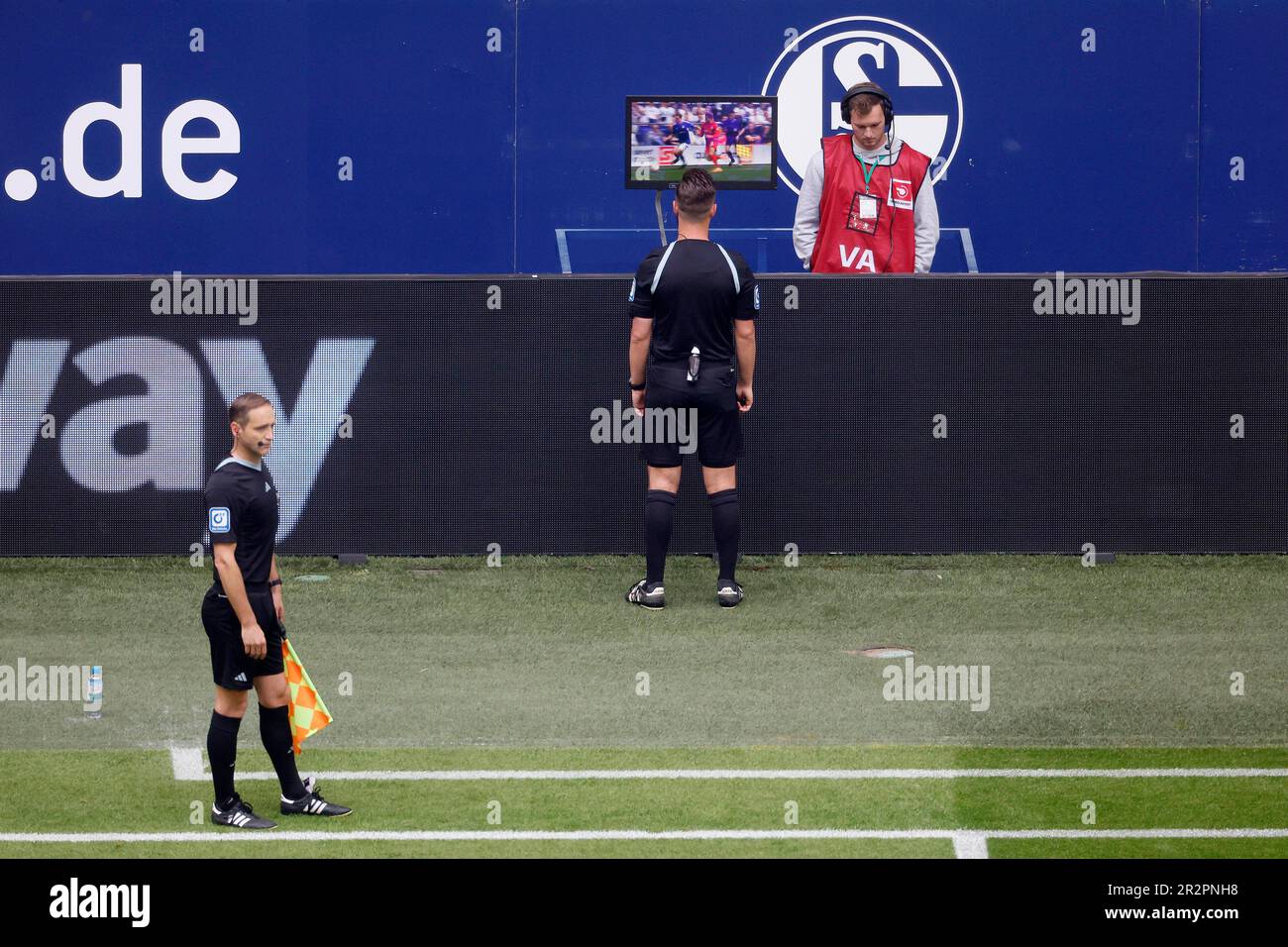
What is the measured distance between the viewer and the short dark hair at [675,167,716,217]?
10242mm

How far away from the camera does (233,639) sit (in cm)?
689

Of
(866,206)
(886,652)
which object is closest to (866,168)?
(866,206)

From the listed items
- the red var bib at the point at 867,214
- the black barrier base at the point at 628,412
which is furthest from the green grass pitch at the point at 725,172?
the black barrier base at the point at 628,412

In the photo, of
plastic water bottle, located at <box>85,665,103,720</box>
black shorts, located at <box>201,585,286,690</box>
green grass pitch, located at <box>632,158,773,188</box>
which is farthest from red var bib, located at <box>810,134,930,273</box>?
black shorts, located at <box>201,585,286,690</box>

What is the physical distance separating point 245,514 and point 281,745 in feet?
2.94

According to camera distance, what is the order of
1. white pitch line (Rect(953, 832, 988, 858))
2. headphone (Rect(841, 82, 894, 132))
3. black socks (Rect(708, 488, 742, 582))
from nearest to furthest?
white pitch line (Rect(953, 832, 988, 858))
black socks (Rect(708, 488, 742, 582))
headphone (Rect(841, 82, 894, 132))

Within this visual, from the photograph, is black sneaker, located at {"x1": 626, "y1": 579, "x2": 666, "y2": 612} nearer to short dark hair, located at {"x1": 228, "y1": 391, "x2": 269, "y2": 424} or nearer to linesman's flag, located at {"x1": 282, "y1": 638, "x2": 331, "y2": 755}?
linesman's flag, located at {"x1": 282, "y1": 638, "x2": 331, "y2": 755}

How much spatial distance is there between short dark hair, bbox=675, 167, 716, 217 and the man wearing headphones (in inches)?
70.8

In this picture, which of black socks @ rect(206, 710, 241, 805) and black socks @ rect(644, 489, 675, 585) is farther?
black socks @ rect(644, 489, 675, 585)

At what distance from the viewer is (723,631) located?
10094 millimetres

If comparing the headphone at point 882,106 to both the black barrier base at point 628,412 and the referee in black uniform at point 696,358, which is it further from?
the referee in black uniform at point 696,358

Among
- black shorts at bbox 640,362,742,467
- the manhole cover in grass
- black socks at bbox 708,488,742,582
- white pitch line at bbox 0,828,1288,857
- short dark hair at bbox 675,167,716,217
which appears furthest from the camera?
black socks at bbox 708,488,742,582

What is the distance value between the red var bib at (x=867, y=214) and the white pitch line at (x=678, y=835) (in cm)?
575
